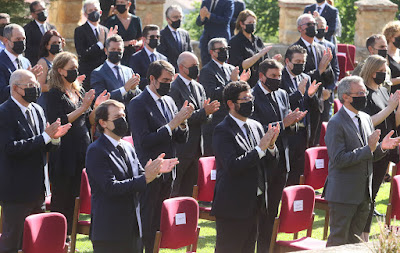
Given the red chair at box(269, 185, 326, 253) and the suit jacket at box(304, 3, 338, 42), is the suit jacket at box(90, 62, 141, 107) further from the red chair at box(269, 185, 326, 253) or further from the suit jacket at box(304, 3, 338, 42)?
the suit jacket at box(304, 3, 338, 42)

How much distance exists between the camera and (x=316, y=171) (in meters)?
9.83

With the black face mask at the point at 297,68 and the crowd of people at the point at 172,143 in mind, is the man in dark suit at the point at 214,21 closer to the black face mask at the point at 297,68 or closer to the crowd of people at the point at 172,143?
the crowd of people at the point at 172,143

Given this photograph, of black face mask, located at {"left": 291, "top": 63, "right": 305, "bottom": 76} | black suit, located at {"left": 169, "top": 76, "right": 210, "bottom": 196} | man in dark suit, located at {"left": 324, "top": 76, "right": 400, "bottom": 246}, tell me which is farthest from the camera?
black face mask, located at {"left": 291, "top": 63, "right": 305, "bottom": 76}

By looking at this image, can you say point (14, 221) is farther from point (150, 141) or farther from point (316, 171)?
point (316, 171)

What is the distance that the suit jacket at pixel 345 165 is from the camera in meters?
8.17

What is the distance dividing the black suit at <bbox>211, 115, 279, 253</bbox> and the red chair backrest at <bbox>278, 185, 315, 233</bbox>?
1.37ft

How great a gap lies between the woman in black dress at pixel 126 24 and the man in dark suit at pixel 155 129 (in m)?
3.67

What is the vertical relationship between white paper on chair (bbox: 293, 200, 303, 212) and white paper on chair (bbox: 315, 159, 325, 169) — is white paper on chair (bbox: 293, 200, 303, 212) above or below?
below

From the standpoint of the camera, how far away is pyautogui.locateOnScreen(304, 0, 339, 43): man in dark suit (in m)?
14.2

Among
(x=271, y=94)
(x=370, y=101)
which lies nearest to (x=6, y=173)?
(x=271, y=94)

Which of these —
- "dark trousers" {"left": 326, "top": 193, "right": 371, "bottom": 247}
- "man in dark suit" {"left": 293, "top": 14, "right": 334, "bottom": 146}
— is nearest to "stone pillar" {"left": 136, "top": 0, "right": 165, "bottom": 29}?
"man in dark suit" {"left": 293, "top": 14, "right": 334, "bottom": 146}

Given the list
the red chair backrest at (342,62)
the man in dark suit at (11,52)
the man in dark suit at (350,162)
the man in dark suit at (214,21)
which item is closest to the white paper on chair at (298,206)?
the man in dark suit at (350,162)

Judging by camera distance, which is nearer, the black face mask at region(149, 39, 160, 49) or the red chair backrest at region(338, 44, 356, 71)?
the black face mask at region(149, 39, 160, 49)

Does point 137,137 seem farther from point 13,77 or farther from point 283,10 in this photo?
point 283,10
